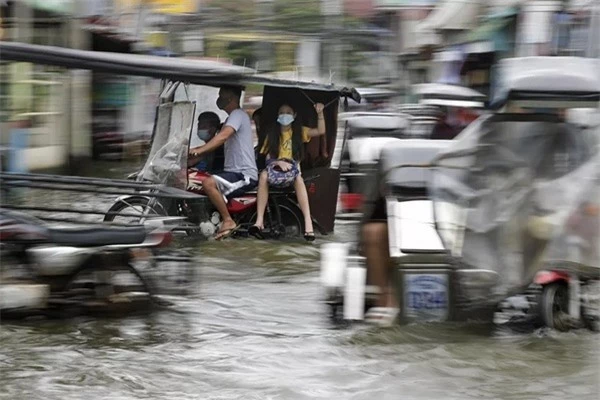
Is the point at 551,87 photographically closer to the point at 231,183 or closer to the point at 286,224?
the point at 231,183

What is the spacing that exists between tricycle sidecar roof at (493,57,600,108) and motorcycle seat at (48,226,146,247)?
96.6 inches

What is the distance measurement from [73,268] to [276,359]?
60.3 inches

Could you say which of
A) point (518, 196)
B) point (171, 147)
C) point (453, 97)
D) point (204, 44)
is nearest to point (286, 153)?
point (171, 147)

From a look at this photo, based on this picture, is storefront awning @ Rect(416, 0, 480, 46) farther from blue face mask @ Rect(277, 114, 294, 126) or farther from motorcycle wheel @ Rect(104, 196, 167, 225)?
motorcycle wheel @ Rect(104, 196, 167, 225)

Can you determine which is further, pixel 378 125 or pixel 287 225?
pixel 378 125

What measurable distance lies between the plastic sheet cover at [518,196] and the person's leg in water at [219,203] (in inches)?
166

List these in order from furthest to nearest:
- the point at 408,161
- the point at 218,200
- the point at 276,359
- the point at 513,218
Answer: the point at 218,200 → the point at 408,161 → the point at 513,218 → the point at 276,359

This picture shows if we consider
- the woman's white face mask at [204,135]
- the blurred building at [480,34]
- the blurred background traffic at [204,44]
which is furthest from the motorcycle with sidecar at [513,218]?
the blurred background traffic at [204,44]

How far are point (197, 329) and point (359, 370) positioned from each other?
1436 mm

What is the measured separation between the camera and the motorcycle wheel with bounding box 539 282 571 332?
703 cm

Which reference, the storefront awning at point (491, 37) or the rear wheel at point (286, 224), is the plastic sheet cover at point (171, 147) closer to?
the rear wheel at point (286, 224)

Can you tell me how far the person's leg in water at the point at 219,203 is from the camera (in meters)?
10.8

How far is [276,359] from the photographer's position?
6.52 meters

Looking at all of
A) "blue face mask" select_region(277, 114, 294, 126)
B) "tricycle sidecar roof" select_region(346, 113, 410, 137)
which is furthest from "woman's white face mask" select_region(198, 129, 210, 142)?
"tricycle sidecar roof" select_region(346, 113, 410, 137)
